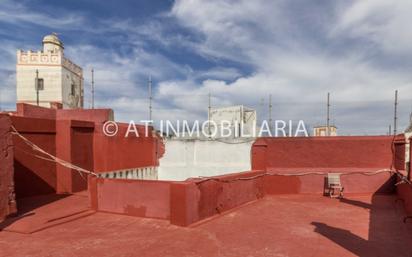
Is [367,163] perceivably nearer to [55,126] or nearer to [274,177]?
[274,177]

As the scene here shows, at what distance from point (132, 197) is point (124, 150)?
6092 millimetres

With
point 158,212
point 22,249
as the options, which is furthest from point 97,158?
point 22,249

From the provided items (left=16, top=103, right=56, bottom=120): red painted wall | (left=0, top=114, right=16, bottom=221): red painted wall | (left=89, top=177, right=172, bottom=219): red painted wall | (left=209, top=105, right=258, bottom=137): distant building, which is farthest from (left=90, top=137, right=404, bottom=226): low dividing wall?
(left=16, top=103, right=56, bottom=120): red painted wall

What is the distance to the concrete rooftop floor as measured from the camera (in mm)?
4742

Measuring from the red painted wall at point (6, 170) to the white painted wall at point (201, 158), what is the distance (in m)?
7.99

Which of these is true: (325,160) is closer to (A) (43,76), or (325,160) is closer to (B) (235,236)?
(B) (235,236)

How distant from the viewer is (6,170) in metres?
6.40

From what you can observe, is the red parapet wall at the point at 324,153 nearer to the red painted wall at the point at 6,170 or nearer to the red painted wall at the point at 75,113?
the red painted wall at the point at 75,113

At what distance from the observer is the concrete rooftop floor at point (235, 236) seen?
4.74 meters

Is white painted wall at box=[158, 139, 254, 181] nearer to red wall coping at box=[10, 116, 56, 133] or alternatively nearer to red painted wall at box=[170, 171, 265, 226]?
red painted wall at box=[170, 171, 265, 226]

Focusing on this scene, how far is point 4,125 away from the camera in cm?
651

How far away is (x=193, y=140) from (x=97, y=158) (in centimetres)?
447

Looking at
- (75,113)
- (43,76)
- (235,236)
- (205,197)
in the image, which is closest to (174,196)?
(205,197)

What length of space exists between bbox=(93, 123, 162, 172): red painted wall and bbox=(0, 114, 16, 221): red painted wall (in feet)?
15.9
